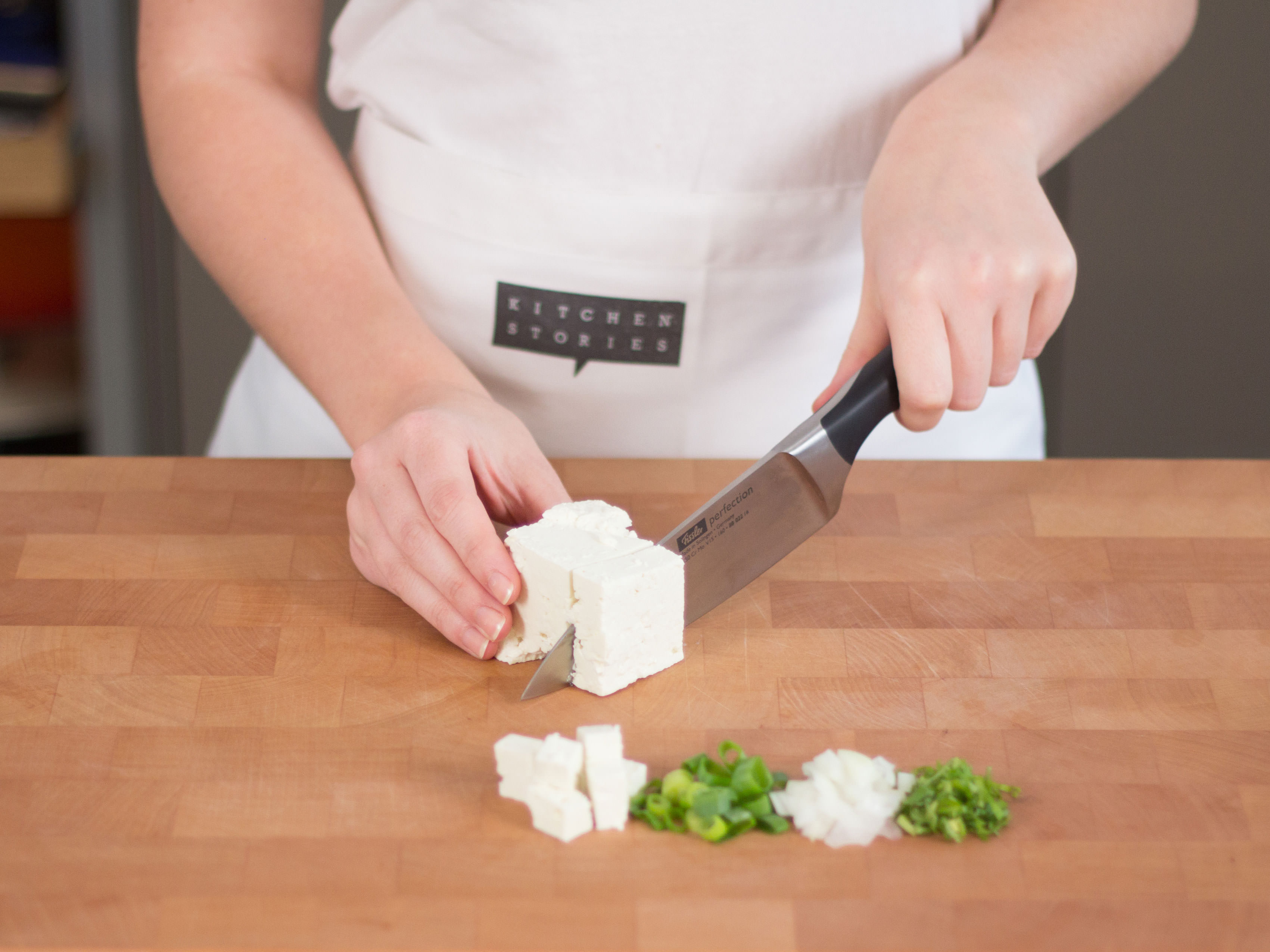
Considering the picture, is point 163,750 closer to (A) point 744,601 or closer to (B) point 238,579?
(B) point 238,579

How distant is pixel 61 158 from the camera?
7.84 feet

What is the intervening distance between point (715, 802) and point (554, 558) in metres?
0.24

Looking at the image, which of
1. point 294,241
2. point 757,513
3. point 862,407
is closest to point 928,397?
point 862,407

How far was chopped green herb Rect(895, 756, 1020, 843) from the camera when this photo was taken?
895 millimetres

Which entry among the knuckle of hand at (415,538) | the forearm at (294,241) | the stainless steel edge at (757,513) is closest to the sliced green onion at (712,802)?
the stainless steel edge at (757,513)

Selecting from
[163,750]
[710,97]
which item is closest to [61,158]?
[710,97]

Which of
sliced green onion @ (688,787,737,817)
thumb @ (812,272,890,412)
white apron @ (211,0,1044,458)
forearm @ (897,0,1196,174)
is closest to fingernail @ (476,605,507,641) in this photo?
sliced green onion @ (688,787,737,817)

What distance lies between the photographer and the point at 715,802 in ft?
2.93

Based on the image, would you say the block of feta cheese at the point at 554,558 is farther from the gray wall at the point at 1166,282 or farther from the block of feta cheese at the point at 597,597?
the gray wall at the point at 1166,282

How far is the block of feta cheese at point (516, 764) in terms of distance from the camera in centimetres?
91

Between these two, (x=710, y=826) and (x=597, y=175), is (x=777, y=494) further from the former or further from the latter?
(x=597, y=175)

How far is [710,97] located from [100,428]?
1729 millimetres

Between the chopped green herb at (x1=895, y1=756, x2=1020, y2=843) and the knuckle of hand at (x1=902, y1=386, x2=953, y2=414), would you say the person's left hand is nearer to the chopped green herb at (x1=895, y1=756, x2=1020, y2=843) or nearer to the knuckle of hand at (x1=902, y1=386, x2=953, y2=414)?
the knuckle of hand at (x1=902, y1=386, x2=953, y2=414)

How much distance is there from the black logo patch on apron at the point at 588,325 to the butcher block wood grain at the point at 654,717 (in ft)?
0.47
